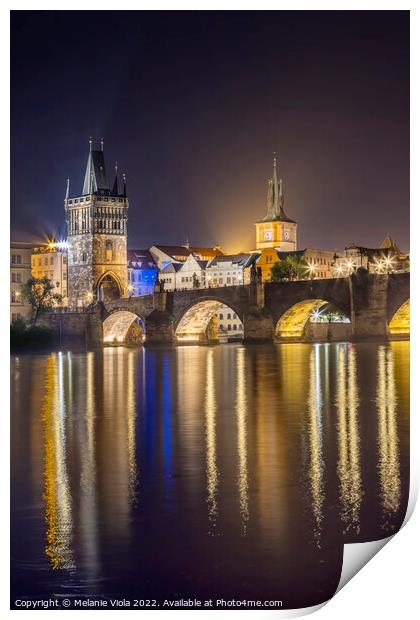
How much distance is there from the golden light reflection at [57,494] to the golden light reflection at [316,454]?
1.73m

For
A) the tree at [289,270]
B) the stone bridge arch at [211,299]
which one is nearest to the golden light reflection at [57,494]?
the stone bridge arch at [211,299]

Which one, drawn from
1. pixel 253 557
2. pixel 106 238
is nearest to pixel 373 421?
pixel 253 557

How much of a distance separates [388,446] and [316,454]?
80 centimetres

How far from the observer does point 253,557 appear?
6539 mm

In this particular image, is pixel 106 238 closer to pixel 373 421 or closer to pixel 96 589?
pixel 373 421

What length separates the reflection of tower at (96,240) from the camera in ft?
188

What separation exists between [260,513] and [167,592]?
1.46 meters

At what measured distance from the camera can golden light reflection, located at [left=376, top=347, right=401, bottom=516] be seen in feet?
25.9

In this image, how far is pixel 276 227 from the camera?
269ft

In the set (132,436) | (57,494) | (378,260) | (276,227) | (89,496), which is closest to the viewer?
(89,496)

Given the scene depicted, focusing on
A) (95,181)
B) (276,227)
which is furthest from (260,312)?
(276,227)

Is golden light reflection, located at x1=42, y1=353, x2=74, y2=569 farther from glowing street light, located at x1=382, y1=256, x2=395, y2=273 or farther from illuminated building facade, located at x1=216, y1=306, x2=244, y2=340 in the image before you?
illuminated building facade, located at x1=216, y1=306, x2=244, y2=340

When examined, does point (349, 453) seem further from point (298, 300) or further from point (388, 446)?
point (298, 300)

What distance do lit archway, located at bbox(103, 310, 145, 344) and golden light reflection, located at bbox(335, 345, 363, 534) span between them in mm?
29858
